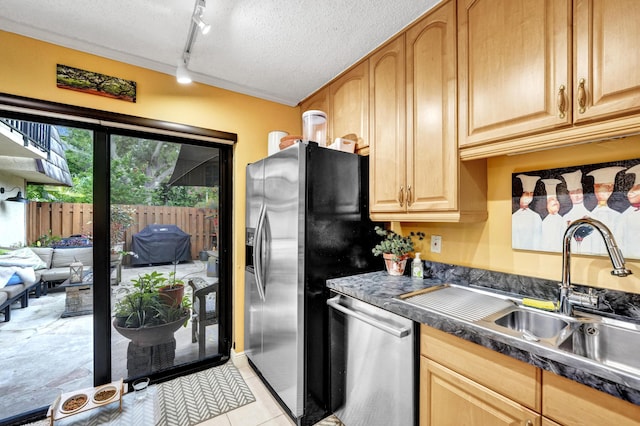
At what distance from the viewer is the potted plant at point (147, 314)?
2.17 m

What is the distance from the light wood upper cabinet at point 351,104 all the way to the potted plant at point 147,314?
1.95 m

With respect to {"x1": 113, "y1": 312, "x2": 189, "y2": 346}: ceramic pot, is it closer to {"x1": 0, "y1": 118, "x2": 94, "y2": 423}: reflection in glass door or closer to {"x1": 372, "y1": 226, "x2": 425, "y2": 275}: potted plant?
{"x1": 0, "y1": 118, "x2": 94, "y2": 423}: reflection in glass door

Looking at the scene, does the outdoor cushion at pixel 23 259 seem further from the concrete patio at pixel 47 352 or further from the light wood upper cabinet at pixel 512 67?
the light wood upper cabinet at pixel 512 67

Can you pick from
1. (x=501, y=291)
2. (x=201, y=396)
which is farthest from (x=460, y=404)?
(x=201, y=396)

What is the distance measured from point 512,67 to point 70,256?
2.94m

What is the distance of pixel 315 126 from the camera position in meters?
2.21

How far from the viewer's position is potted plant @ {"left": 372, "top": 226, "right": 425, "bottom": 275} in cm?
194

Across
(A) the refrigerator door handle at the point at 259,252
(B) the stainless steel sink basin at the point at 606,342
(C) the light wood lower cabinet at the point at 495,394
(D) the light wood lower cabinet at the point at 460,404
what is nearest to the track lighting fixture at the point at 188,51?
(A) the refrigerator door handle at the point at 259,252

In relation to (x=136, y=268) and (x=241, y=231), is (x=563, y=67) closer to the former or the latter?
(x=241, y=231)

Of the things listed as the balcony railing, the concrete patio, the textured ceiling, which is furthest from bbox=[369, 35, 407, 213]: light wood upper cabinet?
the balcony railing

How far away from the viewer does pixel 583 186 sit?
1.29 meters

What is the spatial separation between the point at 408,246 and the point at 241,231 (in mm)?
1455

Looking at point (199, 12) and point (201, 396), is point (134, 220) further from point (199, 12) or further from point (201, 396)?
point (199, 12)

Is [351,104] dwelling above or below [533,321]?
above
